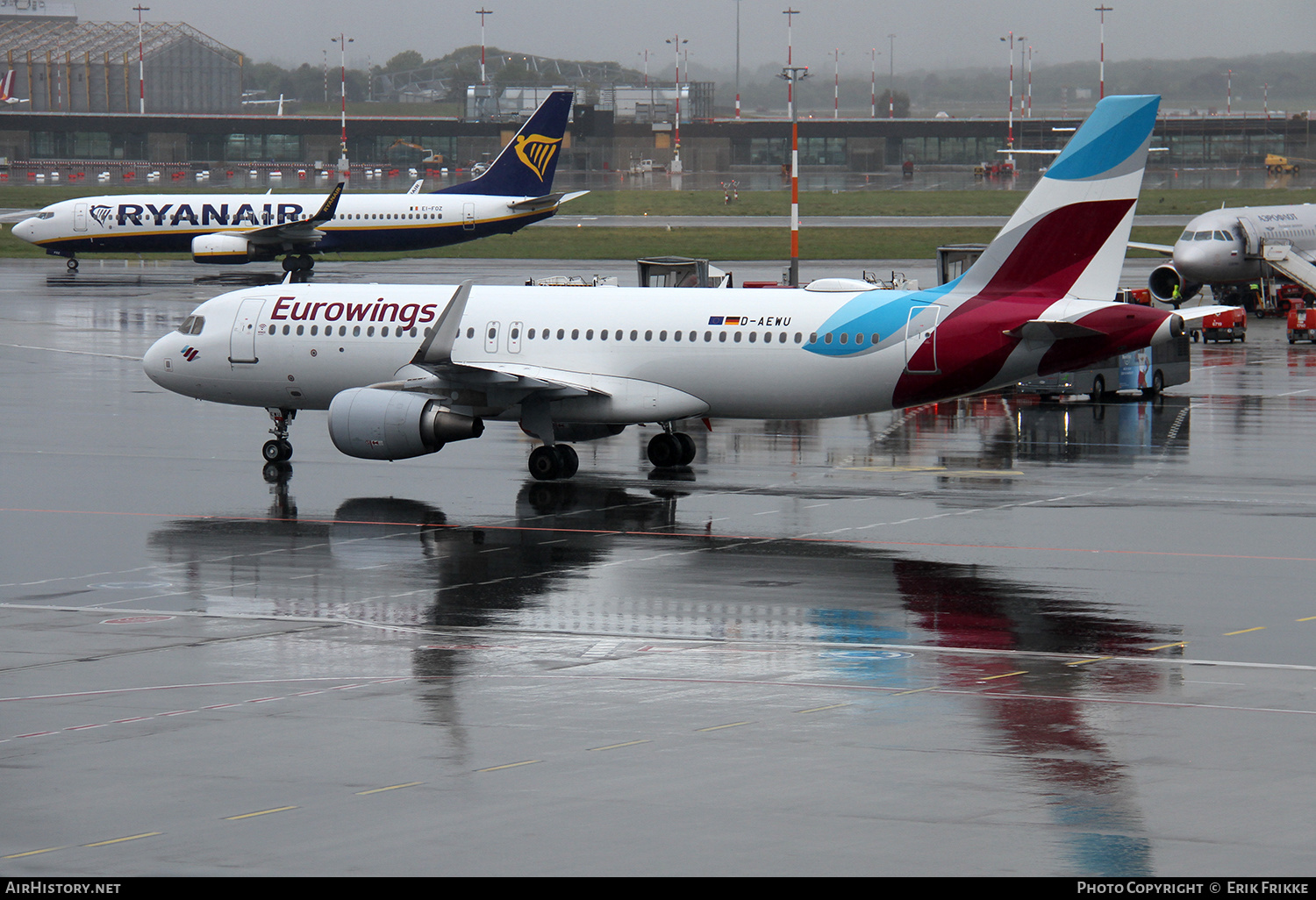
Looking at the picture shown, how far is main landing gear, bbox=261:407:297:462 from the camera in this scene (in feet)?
120

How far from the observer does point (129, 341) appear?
60281 millimetres

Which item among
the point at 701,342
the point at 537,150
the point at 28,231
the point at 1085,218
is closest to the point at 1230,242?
the point at 537,150

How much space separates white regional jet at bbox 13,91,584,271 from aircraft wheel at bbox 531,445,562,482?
176 feet

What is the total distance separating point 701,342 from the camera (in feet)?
112

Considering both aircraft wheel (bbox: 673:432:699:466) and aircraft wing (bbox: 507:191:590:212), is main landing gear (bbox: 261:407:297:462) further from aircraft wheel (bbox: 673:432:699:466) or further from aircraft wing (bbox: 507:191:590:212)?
aircraft wing (bbox: 507:191:590:212)

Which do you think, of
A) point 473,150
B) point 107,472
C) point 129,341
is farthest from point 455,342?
point 473,150

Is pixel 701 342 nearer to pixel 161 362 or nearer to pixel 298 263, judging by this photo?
pixel 161 362

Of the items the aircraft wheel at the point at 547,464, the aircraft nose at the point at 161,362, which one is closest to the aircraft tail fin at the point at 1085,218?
the aircraft wheel at the point at 547,464

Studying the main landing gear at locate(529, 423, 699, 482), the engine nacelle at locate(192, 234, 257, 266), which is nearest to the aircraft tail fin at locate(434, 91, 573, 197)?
the engine nacelle at locate(192, 234, 257, 266)

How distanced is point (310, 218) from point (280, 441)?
51273 mm

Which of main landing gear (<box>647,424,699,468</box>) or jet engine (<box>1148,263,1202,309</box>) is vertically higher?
jet engine (<box>1148,263,1202,309</box>)

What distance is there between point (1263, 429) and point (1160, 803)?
29049 millimetres

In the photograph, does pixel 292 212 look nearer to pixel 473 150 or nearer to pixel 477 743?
pixel 477 743

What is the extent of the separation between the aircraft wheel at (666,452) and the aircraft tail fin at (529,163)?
54042mm
